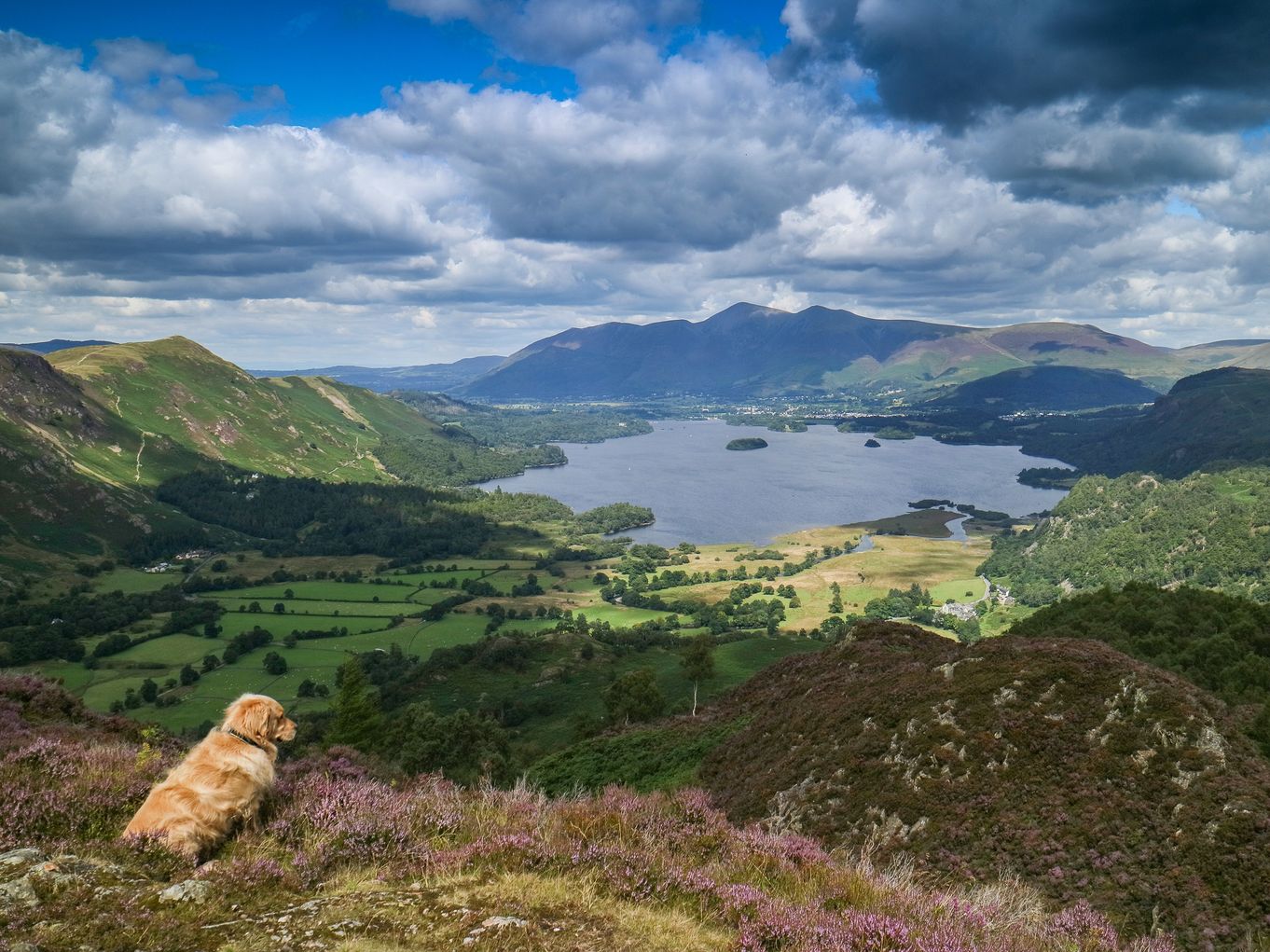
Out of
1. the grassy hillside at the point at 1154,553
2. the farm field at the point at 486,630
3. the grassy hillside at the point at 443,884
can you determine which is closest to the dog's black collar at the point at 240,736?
the grassy hillside at the point at 443,884

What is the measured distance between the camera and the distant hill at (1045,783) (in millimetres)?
16484

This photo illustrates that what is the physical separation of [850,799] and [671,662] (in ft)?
275

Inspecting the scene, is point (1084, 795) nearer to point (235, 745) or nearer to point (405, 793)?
point (405, 793)

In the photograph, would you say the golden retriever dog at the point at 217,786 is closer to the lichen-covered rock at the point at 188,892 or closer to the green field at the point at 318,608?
the lichen-covered rock at the point at 188,892

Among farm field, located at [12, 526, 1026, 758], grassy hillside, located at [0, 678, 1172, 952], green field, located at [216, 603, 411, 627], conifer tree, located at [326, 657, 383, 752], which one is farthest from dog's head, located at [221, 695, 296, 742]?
green field, located at [216, 603, 411, 627]

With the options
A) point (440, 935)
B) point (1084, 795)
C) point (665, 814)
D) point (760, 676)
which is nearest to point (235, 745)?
point (440, 935)

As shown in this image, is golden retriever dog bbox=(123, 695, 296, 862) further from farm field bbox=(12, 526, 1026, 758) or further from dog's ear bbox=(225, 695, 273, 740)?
farm field bbox=(12, 526, 1026, 758)

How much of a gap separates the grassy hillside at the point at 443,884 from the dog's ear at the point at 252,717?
1089mm

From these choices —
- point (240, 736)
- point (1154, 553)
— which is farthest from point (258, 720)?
point (1154, 553)

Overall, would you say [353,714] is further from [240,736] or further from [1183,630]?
[1183,630]

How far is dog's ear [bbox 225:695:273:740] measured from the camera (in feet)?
32.7

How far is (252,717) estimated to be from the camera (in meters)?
10.1

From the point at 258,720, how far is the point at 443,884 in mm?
3807

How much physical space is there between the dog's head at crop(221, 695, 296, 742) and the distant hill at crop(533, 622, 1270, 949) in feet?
40.3
